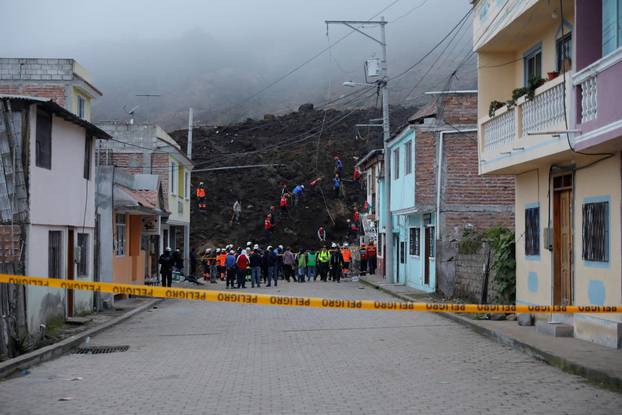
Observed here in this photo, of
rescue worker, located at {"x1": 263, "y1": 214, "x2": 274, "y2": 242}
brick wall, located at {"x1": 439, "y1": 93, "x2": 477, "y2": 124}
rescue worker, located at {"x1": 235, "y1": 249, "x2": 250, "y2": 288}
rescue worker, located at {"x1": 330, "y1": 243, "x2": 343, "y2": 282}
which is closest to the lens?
brick wall, located at {"x1": 439, "y1": 93, "x2": 477, "y2": 124}

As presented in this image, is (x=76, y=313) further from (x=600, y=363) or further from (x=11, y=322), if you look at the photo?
(x=600, y=363)

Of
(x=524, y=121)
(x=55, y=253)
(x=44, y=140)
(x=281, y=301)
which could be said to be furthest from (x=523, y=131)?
(x=55, y=253)

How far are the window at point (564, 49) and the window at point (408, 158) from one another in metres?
13.9

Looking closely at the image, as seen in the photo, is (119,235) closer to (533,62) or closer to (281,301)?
(533,62)

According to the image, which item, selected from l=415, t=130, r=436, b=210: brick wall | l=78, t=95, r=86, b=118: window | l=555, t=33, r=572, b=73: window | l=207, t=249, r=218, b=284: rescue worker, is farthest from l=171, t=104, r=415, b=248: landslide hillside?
l=555, t=33, r=572, b=73: window

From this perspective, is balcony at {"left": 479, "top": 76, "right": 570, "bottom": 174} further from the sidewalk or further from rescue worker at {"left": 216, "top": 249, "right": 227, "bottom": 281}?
rescue worker at {"left": 216, "top": 249, "right": 227, "bottom": 281}

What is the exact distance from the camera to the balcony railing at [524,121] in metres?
13.6

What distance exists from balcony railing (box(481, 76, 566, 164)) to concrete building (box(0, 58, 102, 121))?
15.1 meters

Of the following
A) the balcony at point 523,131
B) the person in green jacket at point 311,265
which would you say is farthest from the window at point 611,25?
the person in green jacket at point 311,265

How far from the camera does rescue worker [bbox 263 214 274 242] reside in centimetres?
5722

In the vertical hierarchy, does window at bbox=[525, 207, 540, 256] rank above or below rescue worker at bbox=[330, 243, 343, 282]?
above

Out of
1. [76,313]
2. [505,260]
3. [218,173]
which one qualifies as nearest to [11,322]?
[76,313]

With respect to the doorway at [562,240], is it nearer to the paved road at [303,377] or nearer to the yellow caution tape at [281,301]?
Result: the paved road at [303,377]

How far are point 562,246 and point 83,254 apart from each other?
11.0 metres
